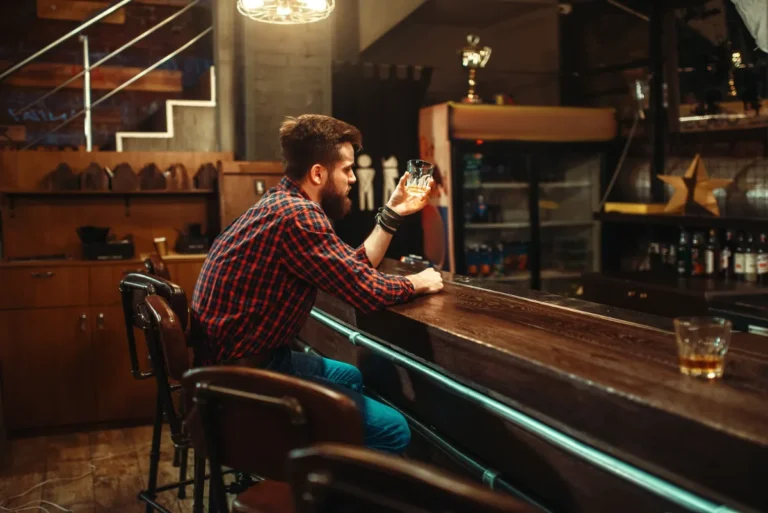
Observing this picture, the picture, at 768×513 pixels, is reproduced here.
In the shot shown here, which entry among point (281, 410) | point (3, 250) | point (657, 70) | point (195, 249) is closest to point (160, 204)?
point (195, 249)

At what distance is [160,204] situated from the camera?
4.96m

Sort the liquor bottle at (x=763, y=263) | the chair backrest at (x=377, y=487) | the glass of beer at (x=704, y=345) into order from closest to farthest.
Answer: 1. the chair backrest at (x=377, y=487)
2. the glass of beer at (x=704, y=345)
3. the liquor bottle at (x=763, y=263)

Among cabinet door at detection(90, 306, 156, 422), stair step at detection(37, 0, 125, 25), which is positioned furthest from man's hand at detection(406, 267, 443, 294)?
stair step at detection(37, 0, 125, 25)

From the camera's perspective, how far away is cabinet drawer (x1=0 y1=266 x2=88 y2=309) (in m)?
4.20

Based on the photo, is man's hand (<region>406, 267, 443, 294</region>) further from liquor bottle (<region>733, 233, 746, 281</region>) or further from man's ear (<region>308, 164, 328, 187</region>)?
liquor bottle (<region>733, 233, 746, 281</region>)

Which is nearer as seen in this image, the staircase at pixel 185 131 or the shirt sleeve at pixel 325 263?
the shirt sleeve at pixel 325 263

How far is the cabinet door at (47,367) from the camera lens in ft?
13.9

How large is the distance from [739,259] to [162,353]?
10.9 ft

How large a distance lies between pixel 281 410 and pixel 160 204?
12.5 ft

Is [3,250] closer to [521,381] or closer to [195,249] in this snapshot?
[195,249]

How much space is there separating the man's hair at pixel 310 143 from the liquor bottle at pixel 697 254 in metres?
2.84

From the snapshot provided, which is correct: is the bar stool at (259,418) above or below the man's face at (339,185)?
below

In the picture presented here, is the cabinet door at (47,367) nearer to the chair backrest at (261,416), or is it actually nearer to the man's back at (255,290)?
the man's back at (255,290)

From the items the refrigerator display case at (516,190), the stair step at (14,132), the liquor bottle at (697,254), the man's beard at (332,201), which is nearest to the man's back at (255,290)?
the man's beard at (332,201)
